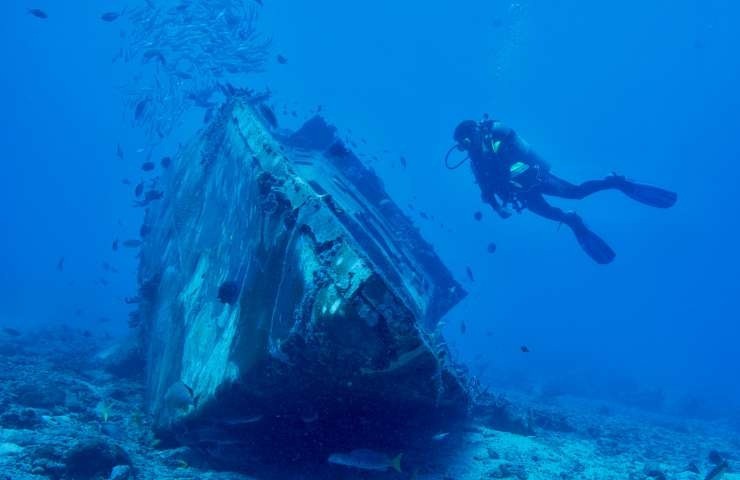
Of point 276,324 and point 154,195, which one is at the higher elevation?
point 154,195

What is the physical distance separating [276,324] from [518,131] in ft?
349

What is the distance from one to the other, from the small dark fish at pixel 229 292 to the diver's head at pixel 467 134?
21.1 ft

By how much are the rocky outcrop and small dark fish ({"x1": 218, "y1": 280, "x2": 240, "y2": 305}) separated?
0.01 metres

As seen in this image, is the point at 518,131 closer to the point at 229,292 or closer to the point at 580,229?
the point at 580,229

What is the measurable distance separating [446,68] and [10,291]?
91.3 metres

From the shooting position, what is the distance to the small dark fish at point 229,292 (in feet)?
15.1

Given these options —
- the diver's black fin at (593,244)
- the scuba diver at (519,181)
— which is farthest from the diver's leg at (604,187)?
the diver's black fin at (593,244)

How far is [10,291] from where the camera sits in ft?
134

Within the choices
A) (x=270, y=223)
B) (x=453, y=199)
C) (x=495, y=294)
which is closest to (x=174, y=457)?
(x=270, y=223)

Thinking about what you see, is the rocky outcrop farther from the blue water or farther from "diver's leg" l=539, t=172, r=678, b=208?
the blue water

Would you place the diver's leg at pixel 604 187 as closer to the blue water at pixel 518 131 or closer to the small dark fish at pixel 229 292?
the small dark fish at pixel 229 292

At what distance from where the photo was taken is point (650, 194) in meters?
10.3

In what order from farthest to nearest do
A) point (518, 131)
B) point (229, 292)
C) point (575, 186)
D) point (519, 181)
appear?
point (518, 131) < point (575, 186) < point (519, 181) < point (229, 292)

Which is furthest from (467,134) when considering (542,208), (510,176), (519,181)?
(542,208)
